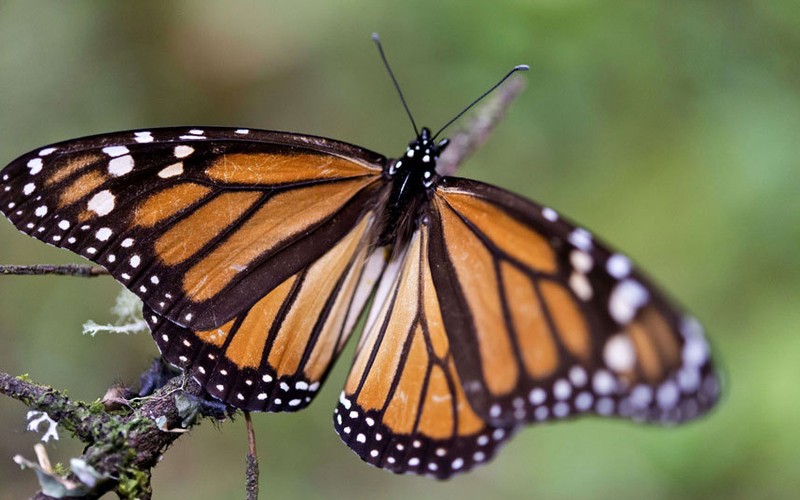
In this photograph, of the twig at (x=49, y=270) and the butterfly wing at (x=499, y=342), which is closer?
the butterfly wing at (x=499, y=342)

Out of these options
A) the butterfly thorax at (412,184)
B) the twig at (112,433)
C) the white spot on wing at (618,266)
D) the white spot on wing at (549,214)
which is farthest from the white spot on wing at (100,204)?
the white spot on wing at (618,266)

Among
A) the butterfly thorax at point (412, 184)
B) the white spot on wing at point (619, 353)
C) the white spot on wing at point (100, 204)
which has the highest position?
the butterfly thorax at point (412, 184)

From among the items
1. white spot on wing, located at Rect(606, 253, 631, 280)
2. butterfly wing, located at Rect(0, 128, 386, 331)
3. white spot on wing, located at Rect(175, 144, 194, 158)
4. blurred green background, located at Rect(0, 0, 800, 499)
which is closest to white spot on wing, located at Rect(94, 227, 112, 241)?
butterfly wing, located at Rect(0, 128, 386, 331)

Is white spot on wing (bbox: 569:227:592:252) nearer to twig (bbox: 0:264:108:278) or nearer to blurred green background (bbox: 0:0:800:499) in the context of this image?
twig (bbox: 0:264:108:278)

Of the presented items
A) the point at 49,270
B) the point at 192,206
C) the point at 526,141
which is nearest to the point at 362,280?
the point at 192,206

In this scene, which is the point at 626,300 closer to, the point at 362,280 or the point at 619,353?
the point at 619,353

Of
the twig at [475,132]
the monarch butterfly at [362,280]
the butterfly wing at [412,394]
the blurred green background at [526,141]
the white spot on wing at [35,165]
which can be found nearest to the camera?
the monarch butterfly at [362,280]

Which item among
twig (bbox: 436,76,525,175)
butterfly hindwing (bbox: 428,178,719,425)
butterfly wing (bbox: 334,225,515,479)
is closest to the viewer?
butterfly hindwing (bbox: 428,178,719,425)

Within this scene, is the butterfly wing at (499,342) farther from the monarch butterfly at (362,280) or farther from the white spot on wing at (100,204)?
the white spot on wing at (100,204)
